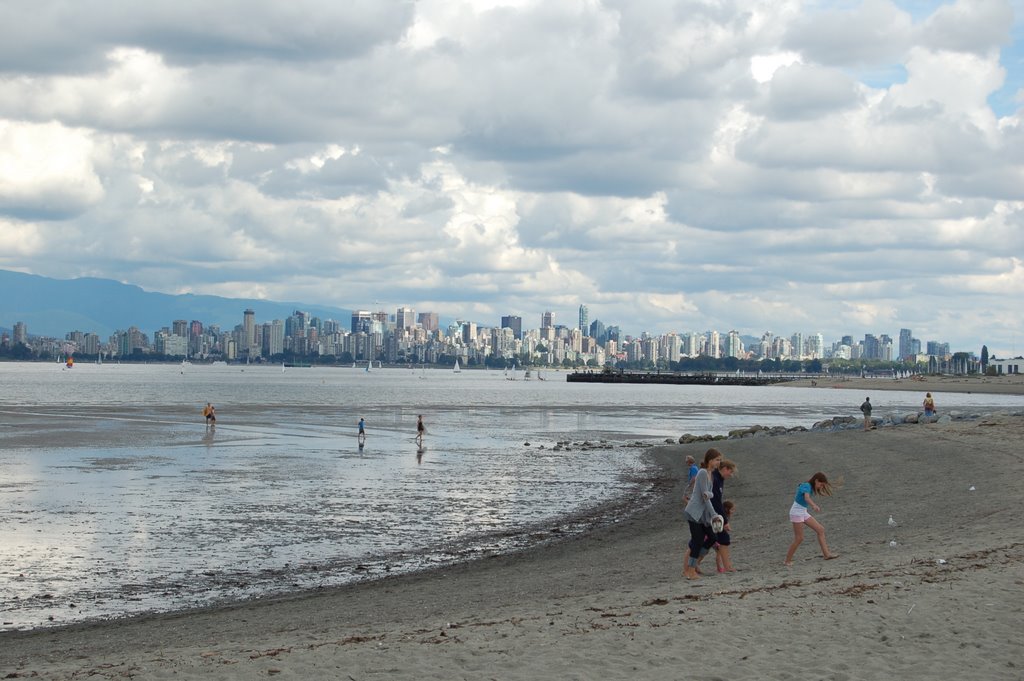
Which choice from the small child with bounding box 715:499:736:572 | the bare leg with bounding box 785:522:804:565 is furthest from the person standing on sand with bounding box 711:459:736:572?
the bare leg with bounding box 785:522:804:565

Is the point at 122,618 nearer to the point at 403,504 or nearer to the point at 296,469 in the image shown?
the point at 403,504

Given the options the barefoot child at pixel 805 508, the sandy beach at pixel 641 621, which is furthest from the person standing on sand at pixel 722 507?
the barefoot child at pixel 805 508

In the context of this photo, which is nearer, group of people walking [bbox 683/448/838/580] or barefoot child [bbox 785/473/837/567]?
group of people walking [bbox 683/448/838/580]

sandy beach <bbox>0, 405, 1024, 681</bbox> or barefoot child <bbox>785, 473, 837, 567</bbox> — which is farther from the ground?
barefoot child <bbox>785, 473, 837, 567</bbox>

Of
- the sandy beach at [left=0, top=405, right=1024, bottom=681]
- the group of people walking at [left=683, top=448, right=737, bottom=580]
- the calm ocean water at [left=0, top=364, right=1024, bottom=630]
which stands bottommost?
the calm ocean water at [left=0, top=364, right=1024, bottom=630]

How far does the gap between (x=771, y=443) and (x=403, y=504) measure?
889 inches

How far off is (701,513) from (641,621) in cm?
364

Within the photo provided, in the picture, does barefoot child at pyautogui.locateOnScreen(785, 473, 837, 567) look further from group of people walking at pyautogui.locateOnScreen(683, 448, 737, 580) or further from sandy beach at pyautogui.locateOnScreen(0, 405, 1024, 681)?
group of people walking at pyautogui.locateOnScreen(683, 448, 737, 580)

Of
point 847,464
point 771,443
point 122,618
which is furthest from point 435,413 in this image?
point 122,618

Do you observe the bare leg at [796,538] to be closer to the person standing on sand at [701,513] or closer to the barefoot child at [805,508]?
the barefoot child at [805,508]

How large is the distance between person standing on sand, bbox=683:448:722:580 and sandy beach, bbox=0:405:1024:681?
586mm

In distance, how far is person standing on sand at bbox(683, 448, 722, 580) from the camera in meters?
15.9

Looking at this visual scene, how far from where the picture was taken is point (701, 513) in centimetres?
1614

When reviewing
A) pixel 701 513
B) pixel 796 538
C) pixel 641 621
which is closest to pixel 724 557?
pixel 701 513
